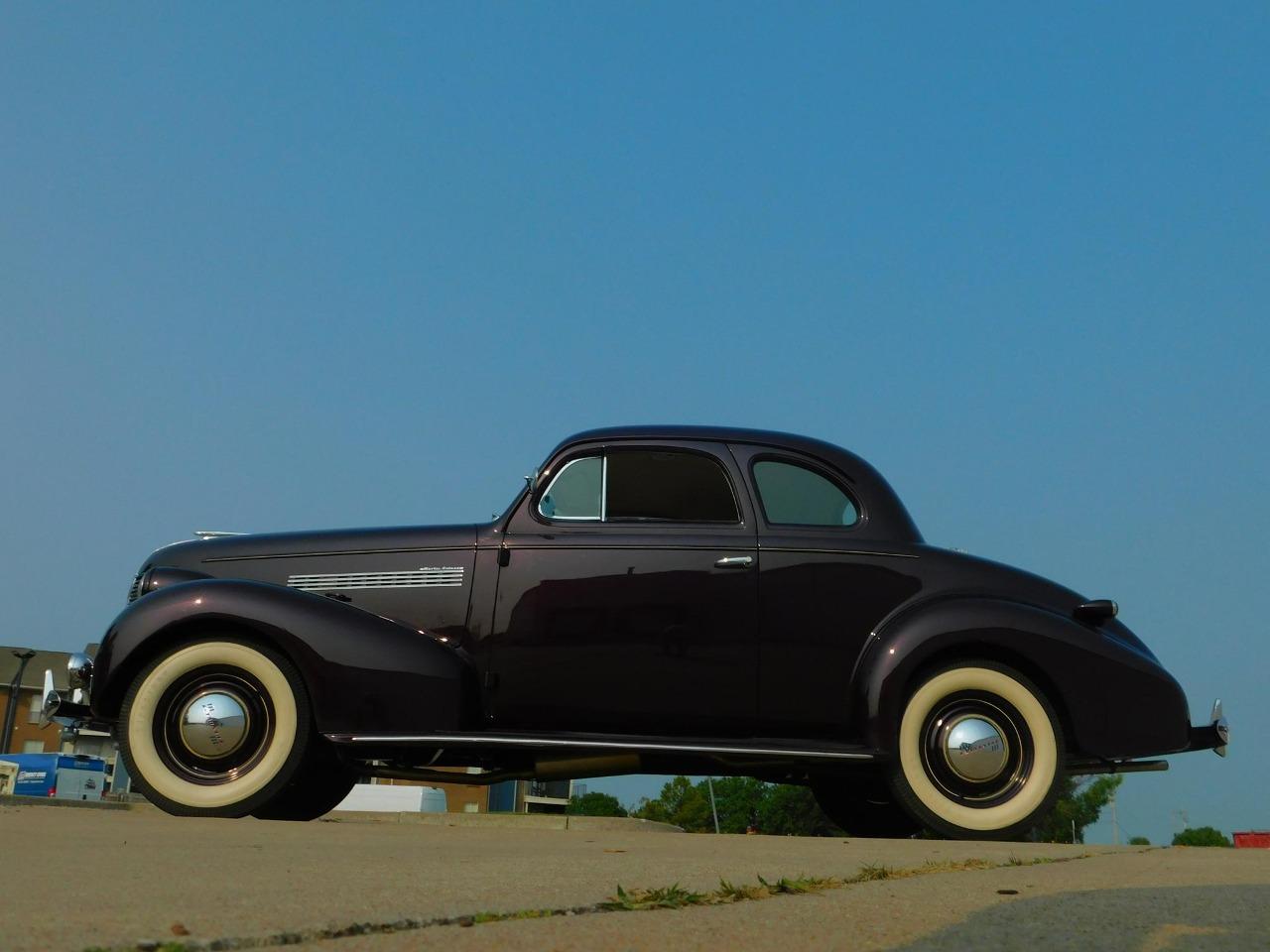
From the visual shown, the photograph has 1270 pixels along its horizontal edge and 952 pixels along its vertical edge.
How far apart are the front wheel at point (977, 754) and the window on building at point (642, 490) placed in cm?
142

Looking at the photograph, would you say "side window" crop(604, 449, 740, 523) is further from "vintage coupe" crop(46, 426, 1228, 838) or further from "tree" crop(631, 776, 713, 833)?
"tree" crop(631, 776, 713, 833)

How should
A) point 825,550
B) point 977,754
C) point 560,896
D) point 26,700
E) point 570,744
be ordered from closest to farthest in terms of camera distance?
point 560,896, point 570,744, point 977,754, point 825,550, point 26,700

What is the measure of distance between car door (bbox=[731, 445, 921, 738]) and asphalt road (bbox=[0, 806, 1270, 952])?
1.75 metres

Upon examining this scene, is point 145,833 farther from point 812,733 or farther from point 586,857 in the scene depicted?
point 812,733

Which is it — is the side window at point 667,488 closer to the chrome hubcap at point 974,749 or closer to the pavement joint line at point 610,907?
the chrome hubcap at point 974,749

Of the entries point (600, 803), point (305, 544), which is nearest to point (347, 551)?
point (305, 544)

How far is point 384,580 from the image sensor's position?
6.84 meters

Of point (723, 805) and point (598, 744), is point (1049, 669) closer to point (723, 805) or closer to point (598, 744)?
point (598, 744)

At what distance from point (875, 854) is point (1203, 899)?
5.02 feet

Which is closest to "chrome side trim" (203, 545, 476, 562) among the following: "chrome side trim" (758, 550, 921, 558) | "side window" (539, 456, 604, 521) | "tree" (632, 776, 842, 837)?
"side window" (539, 456, 604, 521)

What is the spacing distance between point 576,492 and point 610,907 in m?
4.27

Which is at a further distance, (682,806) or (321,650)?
(682,806)

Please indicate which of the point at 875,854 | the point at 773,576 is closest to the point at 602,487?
the point at 773,576

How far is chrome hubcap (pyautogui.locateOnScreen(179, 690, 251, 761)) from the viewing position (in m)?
6.28
